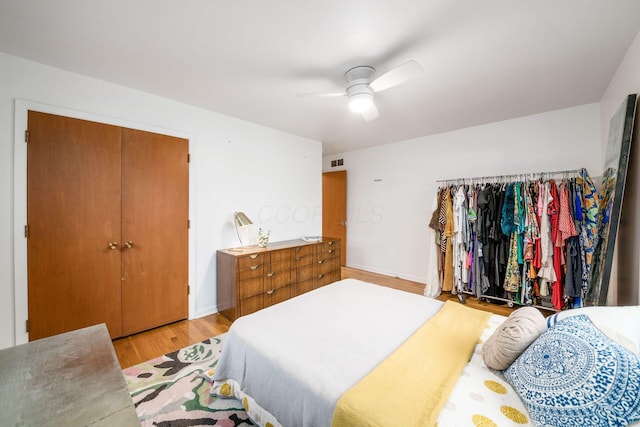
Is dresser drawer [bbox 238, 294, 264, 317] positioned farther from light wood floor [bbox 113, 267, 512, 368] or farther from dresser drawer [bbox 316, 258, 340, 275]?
dresser drawer [bbox 316, 258, 340, 275]

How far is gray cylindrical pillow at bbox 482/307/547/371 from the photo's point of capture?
41.9 inches

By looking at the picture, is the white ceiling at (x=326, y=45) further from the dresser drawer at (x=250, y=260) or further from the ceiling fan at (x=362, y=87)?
the dresser drawer at (x=250, y=260)

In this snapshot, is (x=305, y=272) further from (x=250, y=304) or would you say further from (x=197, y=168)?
(x=197, y=168)

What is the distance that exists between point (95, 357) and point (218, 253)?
199 cm

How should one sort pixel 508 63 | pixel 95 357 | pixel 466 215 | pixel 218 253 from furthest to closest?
pixel 466 215, pixel 218 253, pixel 508 63, pixel 95 357

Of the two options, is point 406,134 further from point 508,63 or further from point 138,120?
point 138,120

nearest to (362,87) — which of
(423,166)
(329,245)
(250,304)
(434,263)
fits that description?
(329,245)

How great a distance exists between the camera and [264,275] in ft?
9.50

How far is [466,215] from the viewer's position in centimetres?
332

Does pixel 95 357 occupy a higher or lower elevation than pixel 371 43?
lower

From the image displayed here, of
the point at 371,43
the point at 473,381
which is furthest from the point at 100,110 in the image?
the point at 473,381

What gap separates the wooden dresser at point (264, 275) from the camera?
2691 mm

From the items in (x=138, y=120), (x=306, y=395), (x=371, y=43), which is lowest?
(x=306, y=395)

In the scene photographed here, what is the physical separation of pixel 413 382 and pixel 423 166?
3594 mm
